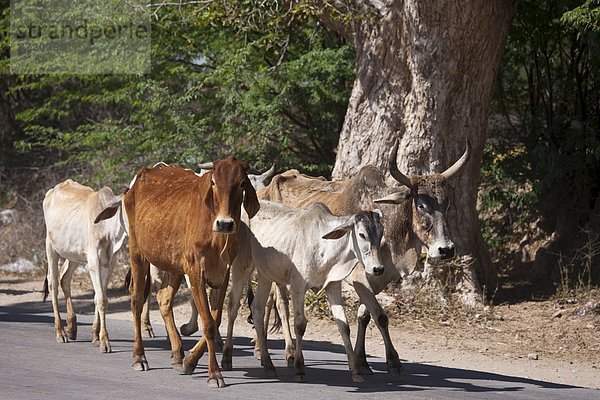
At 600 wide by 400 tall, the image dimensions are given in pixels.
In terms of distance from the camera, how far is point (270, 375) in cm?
955

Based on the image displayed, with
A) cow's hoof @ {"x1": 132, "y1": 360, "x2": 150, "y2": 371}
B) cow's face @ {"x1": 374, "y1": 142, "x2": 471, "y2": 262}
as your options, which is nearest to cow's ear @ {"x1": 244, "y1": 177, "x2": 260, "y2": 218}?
cow's face @ {"x1": 374, "y1": 142, "x2": 471, "y2": 262}

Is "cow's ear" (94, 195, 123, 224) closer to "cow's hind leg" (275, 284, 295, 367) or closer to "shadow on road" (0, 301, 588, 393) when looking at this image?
"shadow on road" (0, 301, 588, 393)

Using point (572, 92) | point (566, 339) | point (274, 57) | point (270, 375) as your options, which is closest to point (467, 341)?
point (566, 339)

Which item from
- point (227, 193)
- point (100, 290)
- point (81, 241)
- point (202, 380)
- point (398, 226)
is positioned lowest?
point (202, 380)

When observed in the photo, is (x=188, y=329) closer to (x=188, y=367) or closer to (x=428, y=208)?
(x=188, y=367)

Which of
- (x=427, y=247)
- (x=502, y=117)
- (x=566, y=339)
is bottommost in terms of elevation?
(x=566, y=339)

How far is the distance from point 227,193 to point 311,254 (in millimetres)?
Result: 1101

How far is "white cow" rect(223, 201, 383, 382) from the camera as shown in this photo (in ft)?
30.3

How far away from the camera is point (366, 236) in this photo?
923 centimetres

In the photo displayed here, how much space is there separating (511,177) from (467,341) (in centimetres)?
Answer: 466

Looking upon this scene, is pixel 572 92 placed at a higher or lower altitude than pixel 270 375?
higher

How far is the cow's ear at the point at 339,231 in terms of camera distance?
917cm

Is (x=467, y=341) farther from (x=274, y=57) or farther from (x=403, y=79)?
(x=274, y=57)

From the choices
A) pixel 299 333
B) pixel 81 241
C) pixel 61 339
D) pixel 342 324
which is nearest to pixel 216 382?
pixel 299 333
